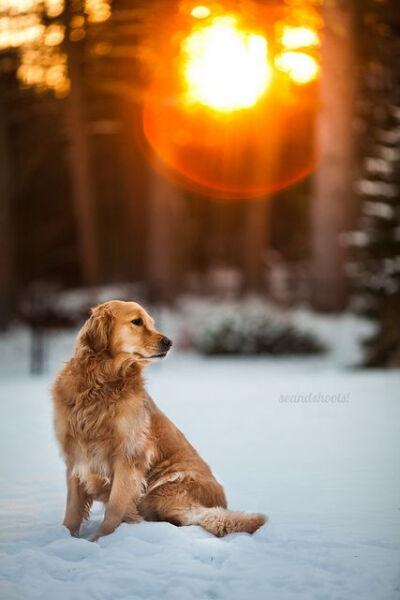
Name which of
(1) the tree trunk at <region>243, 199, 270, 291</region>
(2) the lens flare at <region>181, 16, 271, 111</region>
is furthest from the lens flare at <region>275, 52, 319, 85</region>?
(1) the tree trunk at <region>243, 199, 270, 291</region>

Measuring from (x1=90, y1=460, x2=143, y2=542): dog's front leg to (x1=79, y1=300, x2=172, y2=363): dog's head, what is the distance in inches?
30.2

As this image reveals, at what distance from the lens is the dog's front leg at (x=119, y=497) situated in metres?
4.97

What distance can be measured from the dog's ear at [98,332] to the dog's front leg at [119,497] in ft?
2.59

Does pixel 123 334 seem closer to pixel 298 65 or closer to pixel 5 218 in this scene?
pixel 5 218

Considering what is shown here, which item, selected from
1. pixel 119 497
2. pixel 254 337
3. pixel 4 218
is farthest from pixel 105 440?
pixel 4 218

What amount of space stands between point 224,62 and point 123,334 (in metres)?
17.6

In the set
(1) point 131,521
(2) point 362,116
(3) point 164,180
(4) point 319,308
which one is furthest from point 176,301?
(1) point 131,521

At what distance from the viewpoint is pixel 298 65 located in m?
21.1

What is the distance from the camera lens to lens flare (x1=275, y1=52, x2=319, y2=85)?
66.6 ft

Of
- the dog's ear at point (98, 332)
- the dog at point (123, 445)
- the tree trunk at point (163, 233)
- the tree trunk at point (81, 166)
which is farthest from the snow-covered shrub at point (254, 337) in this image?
the dog's ear at point (98, 332)

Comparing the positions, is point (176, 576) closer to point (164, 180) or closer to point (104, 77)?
point (164, 180)

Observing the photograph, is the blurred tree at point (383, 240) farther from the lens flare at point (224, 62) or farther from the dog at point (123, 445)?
the dog at point (123, 445)

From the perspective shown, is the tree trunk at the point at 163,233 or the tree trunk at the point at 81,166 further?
the tree trunk at the point at 163,233

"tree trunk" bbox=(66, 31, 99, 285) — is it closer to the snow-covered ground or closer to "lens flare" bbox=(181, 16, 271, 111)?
"lens flare" bbox=(181, 16, 271, 111)
